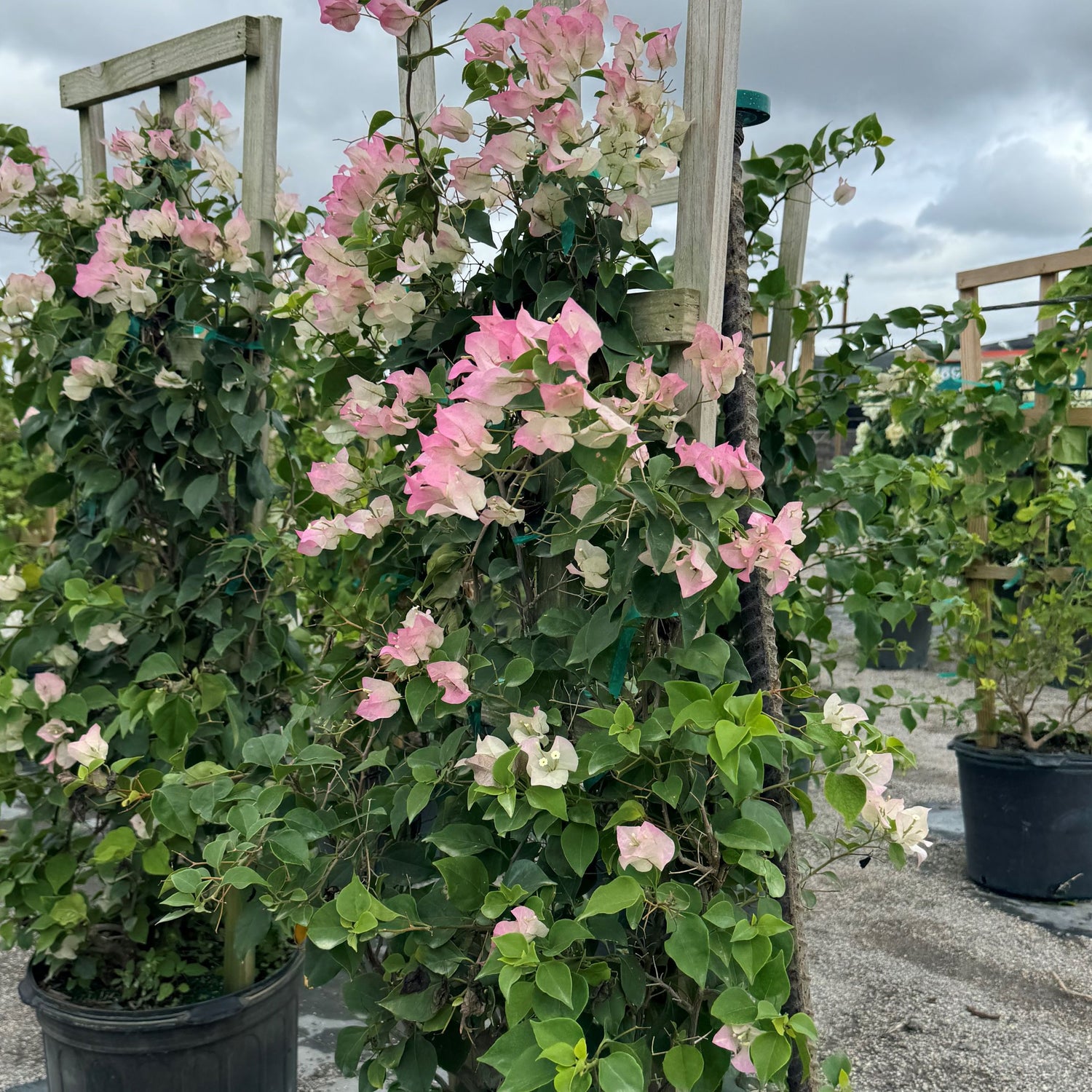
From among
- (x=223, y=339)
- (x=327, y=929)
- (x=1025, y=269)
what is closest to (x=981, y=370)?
(x=1025, y=269)

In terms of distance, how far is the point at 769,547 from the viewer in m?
1.03

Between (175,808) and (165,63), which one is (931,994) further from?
(165,63)

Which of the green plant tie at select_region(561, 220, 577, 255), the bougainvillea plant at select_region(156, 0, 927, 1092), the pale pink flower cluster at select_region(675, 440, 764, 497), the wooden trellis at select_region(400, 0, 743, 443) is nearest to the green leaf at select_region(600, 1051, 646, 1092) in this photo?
the bougainvillea plant at select_region(156, 0, 927, 1092)

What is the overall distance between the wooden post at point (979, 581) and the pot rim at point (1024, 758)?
0.24 feet

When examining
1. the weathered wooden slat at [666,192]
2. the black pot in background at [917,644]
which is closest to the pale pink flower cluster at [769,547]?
the weathered wooden slat at [666,192]

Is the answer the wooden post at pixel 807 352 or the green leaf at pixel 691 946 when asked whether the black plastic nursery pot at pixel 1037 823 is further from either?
the green leaf at pixel 691 946

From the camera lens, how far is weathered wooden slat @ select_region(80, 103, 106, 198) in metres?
2.21

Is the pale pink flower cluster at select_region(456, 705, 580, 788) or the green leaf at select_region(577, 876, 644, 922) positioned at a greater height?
the pale pink flower cluster at select_region(456, 705, 580, 788)

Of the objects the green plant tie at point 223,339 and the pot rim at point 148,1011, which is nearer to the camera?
the pot rim at point 148,1011

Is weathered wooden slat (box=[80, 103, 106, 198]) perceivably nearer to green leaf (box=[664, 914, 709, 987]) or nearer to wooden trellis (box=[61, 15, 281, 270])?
wooden trellis (box=[61, 15, 281, 270])

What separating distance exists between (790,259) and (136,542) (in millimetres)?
1421

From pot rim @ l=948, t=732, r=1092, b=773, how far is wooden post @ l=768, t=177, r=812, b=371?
190 centimetres

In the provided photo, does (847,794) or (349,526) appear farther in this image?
(349,526)

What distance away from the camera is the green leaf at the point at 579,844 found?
0.98 meters
